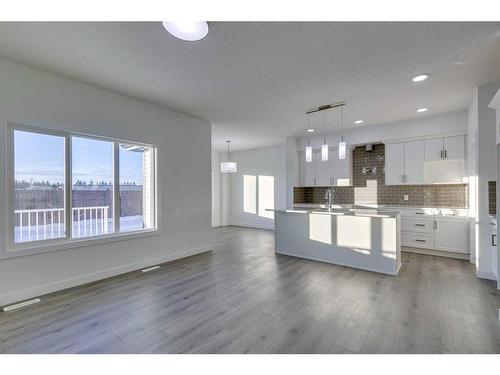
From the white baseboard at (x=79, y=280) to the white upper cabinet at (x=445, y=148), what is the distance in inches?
213

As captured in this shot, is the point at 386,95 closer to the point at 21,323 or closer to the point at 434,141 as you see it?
the point at 434,141

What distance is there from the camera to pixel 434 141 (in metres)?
4.96

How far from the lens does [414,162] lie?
17.0 ft

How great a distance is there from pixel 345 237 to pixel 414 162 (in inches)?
102

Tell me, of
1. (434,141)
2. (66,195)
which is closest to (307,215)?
(434,141)

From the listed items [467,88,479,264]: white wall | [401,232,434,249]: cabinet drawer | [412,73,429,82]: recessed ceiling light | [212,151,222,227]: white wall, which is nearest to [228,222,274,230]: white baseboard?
[212,151,222,227]: white wall

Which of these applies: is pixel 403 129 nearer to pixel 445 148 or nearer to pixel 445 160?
pixel 445 148

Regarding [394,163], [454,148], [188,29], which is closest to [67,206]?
[188,29]

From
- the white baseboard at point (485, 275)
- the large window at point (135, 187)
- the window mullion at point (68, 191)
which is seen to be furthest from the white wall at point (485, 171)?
the window mullion at point (68, 191)

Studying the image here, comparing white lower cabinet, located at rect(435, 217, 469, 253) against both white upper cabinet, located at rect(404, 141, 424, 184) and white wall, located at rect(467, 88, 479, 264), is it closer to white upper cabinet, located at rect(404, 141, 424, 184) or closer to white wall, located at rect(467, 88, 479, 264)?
white wall, located at rect(467, 88, 479, 264)

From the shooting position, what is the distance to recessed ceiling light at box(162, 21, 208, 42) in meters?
2.03

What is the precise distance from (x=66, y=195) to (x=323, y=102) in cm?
417

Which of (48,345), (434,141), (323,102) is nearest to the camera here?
(48,345)

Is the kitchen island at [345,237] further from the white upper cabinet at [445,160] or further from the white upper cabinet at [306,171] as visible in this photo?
the white upper cabinet at [306,171]
